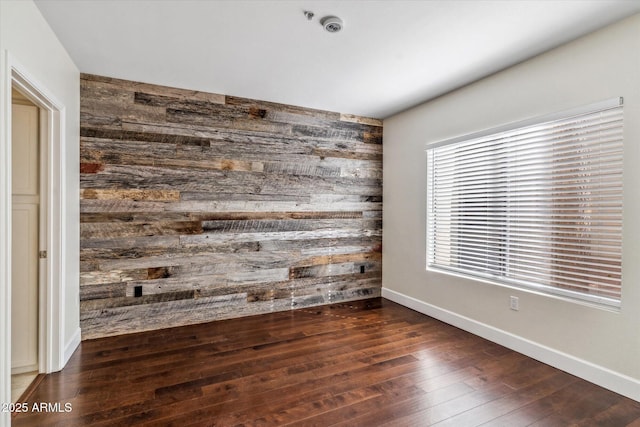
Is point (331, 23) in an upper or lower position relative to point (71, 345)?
upper

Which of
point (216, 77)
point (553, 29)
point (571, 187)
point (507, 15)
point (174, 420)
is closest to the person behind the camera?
point (174, 420)

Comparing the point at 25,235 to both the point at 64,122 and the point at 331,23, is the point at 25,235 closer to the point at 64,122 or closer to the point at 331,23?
the point at 64,122

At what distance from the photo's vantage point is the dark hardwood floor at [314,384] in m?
2.01

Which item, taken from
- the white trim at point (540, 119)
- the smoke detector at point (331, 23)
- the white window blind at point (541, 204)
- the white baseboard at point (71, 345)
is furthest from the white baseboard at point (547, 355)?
the white baseboard at point (71, 345)

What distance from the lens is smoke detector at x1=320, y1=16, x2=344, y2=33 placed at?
2.24 meters

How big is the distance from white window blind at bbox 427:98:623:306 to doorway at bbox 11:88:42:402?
389 cm

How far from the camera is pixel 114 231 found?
10.7 ft

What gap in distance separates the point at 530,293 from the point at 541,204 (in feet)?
2.61

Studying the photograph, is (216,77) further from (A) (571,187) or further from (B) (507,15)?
(A) (571,187)

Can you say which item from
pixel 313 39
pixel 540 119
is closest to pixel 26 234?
pixel 313 39


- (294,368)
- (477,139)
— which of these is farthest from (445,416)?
(477,139)

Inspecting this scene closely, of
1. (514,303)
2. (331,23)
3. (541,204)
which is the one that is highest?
(331,23)

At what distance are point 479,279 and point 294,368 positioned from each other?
209 centimetres

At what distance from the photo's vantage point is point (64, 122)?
103 inches
